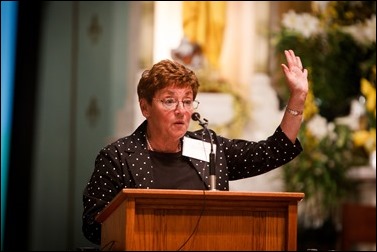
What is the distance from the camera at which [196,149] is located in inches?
135

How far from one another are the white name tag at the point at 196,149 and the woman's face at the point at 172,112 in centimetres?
6

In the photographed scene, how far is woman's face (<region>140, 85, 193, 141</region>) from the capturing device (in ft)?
11.0

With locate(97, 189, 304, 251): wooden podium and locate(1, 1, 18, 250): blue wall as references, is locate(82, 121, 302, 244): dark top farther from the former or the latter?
locate(1, 1, 18, 250): blue wall

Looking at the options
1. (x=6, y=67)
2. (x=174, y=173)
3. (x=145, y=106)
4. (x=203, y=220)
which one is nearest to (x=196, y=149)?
(x=174, y=173)

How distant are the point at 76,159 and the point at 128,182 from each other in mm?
3445

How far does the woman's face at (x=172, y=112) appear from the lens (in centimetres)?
335

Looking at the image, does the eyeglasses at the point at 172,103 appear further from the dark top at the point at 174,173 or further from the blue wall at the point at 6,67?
the blue wall at the point at 6,67

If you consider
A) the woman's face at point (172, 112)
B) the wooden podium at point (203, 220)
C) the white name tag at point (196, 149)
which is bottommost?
the wooden podium at point (203, 220)

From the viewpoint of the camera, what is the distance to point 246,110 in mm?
6969

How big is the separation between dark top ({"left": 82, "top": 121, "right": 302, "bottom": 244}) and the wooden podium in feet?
1.17

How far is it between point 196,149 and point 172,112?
0.61 feet

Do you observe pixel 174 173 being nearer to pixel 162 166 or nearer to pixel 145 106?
pixel 162 166

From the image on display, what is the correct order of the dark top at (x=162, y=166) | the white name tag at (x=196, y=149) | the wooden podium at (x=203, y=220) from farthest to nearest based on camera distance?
the white name tag at (x=196, y=149), the dark top at (x=162, y=166), the wooden podium at (x=203, y=220)

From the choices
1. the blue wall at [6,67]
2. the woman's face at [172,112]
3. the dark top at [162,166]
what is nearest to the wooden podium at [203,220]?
the dark top at [162,166]
